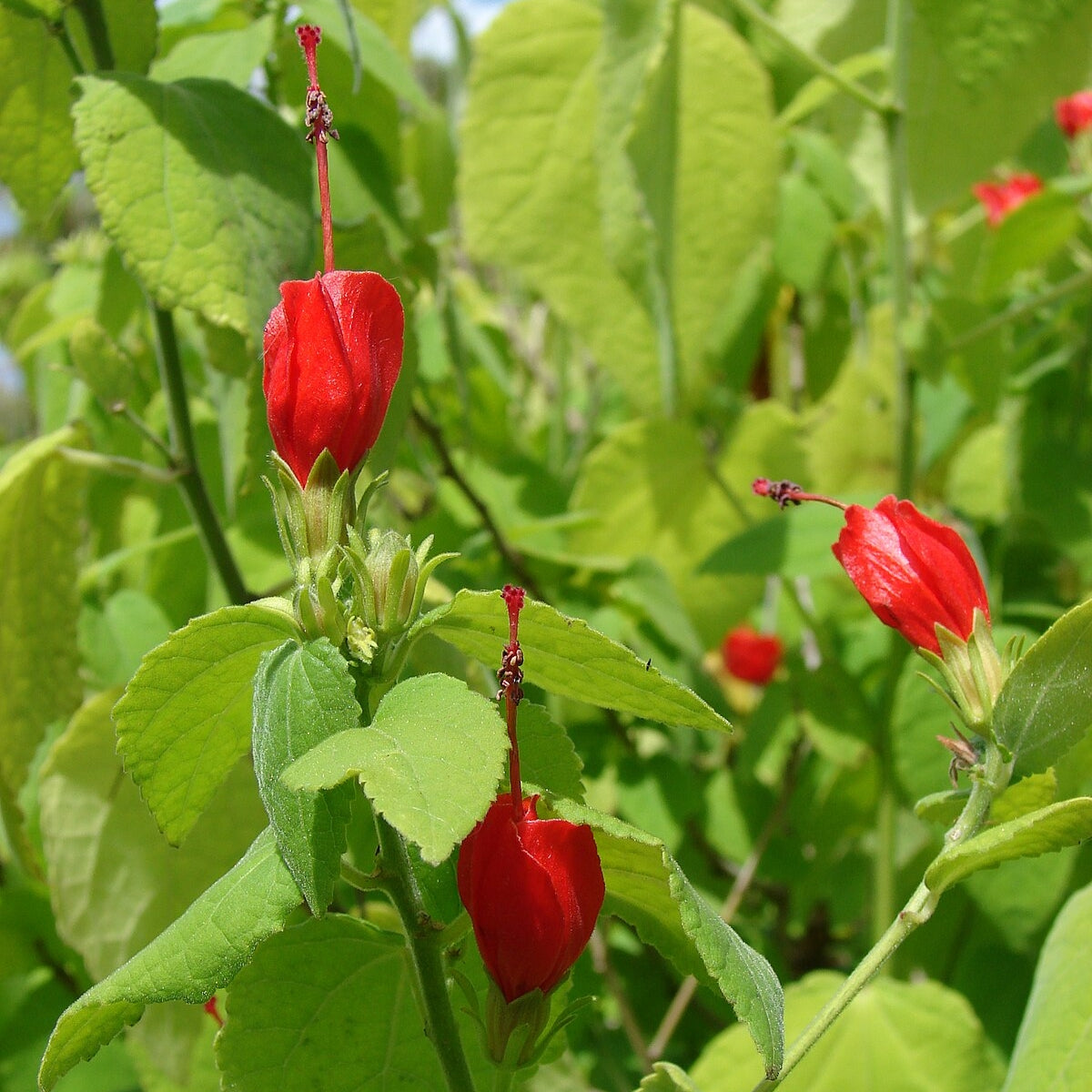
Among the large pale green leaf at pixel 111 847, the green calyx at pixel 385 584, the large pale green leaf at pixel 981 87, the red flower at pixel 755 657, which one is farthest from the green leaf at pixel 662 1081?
the red flower at pixel 755 657

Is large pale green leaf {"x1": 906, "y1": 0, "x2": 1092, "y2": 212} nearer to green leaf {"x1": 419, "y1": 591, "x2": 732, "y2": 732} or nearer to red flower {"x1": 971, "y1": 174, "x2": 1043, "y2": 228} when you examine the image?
red flower {"x1": 971, "y1": 174, "x2": 1043, "y2": 228}

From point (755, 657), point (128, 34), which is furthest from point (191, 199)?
point (755, 657)

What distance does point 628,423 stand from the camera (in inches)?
31.6

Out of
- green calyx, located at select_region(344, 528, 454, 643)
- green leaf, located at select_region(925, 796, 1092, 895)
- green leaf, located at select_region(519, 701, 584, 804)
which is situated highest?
green calyx, located at select_region(344, 528, 454, 643)

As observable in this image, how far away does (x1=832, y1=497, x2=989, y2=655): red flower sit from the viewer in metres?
0.34

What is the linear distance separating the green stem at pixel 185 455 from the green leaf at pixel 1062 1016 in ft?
1.12

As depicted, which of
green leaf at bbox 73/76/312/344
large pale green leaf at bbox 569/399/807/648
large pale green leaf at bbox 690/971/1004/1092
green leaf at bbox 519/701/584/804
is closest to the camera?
green leaf at bbox 519/701/584/804

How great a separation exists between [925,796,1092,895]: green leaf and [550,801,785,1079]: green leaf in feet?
0.17

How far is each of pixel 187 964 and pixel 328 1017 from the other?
8 cm

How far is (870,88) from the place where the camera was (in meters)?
0.95

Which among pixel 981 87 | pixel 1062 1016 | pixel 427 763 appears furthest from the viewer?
pixel 981 87

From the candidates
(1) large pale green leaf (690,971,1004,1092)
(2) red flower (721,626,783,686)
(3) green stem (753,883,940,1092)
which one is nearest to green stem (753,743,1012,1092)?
(3) green stem (753,883,940,1092)

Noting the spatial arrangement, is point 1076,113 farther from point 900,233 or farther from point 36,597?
point 36,597

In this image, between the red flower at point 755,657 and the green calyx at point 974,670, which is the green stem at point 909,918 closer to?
the green calyx at point 974,670
